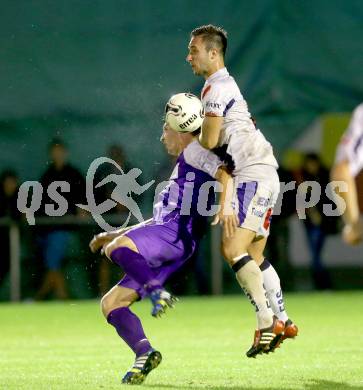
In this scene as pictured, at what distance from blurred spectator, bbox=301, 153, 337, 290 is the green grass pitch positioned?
0.51 meters

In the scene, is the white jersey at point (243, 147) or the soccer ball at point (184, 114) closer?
the soccer ball at point (184, 114)

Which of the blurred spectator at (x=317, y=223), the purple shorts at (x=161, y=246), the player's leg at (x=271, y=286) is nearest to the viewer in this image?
the purple shorts at (x=161, y=246)

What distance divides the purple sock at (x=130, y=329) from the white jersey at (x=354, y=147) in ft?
7.14

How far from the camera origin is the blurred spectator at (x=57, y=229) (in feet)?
42.5

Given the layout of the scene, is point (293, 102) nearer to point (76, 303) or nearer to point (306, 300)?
point (306, 300)

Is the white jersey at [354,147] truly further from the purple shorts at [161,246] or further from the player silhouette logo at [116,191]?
the player silhouette logo at [116,191]

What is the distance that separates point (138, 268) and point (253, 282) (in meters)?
1.06

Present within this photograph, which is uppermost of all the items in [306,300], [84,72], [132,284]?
[84,72]

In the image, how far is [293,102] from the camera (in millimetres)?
13578

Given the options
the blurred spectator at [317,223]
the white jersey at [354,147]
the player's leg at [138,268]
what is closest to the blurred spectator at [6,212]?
the blurred spectator at [317,223]

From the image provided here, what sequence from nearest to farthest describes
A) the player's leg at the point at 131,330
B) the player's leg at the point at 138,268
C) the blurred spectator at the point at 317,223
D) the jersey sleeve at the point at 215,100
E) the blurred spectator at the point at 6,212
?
the player's leg at the point at 138,268
the player's leg at the point at 131,330
the jersey sleeve at the point at 215,100
the blurred spectator at the point at 6,212
the blurred spectator at the point at 317,223

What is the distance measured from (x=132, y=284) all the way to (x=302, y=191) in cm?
729

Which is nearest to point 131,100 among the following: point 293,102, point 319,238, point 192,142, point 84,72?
point 84,72

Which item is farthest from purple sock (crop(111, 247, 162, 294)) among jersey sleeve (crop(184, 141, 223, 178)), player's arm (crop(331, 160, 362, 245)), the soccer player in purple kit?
player's arm (crop(331, 160, 362, 245))
